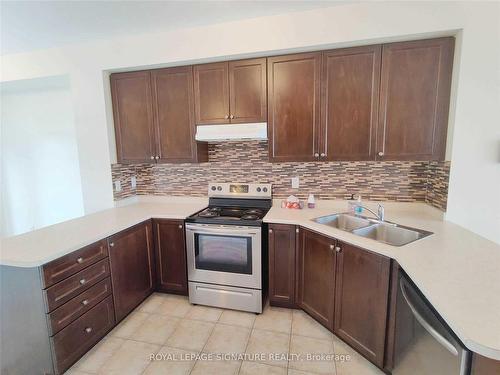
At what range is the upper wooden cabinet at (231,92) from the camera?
230 centimetres

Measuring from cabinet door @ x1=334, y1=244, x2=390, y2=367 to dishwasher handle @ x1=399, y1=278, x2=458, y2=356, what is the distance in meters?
0.13

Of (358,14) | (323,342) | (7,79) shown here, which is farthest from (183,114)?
(323,342)

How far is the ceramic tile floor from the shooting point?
173cm

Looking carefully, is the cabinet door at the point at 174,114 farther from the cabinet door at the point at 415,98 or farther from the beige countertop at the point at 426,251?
the cabinet door at the point at 415,98

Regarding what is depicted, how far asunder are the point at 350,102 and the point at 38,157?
13.3ft

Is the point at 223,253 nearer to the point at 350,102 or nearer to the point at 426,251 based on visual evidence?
the point at 426,251

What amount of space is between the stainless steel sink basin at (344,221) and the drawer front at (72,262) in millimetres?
1745

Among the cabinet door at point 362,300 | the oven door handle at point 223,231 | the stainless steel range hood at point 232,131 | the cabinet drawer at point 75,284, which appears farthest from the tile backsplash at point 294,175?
the cabinet drawer at point 75,284

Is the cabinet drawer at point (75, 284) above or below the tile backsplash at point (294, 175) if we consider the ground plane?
below

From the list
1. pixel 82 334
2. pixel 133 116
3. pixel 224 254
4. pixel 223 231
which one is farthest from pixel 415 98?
pixel 82 334

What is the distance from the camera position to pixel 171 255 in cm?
248

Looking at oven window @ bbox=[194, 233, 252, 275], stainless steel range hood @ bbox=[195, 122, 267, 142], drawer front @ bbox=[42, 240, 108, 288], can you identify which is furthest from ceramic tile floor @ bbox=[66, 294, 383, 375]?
stainless steel range hood @ bbox=[195, 122, 267, 142]

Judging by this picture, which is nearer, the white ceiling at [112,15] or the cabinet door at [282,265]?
the white ceiling at [112,15]

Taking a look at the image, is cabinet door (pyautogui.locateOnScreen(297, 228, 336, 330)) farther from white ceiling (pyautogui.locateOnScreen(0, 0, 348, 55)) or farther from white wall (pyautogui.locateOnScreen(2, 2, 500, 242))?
white ceiling (pyautogui.locateOnScreen(0, 0, 348, 55))
